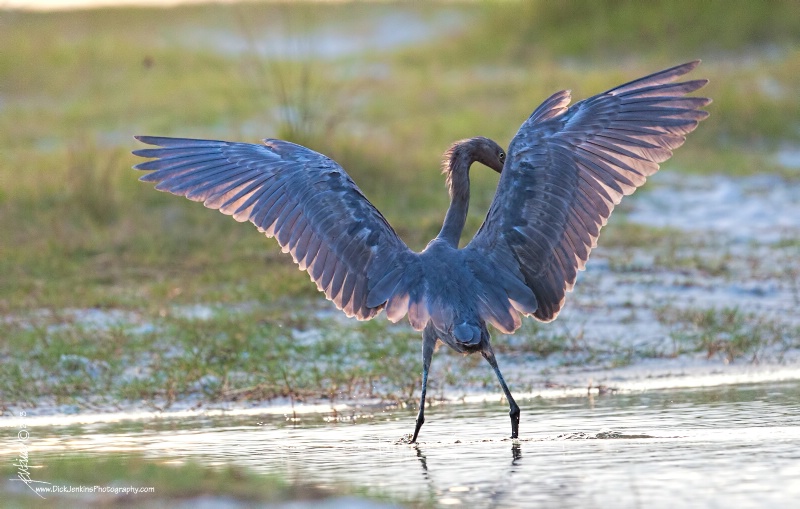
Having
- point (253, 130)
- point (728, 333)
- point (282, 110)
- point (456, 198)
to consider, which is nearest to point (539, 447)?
point (456, 198)

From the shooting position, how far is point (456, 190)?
707 cm

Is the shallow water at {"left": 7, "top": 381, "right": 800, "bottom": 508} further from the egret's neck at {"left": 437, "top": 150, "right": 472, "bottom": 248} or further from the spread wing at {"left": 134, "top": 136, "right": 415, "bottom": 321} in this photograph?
the egret's neck at {"left": 437, "top": 150, "right": 472, "bottom": 248}

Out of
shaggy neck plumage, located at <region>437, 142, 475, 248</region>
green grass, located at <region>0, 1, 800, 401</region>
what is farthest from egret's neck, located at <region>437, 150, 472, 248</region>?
green grass, located at <region>0, 1, 800, 401</region>

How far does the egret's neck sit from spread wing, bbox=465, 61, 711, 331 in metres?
0.33

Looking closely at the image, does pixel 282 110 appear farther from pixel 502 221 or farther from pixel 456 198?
pixel 502 221

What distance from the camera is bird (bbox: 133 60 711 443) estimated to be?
643 cm

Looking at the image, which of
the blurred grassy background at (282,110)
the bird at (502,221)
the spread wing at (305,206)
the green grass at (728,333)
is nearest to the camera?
the bird at (502,221)

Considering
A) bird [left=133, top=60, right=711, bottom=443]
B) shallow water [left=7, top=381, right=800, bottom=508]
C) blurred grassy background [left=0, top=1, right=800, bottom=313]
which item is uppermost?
blurred grassy background [left=0, top=1, right=800, bottom=313]

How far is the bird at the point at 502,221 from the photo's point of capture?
Answer: 21.1 ft

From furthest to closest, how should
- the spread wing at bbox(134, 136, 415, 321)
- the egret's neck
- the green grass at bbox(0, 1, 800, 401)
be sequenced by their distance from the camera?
the green grass at bbox(0, 1, 800, 401) < the egret's neck < the spread wing at bbox(134, 136, 415, 321)

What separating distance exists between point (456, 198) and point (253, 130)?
9.12m

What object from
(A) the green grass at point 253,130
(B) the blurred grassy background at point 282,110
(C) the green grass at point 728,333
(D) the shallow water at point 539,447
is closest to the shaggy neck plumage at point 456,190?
(D) the shallow water at point 539,447

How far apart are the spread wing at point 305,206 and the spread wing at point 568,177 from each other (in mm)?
512

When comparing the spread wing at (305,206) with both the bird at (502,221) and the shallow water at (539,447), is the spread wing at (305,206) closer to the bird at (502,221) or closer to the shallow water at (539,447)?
the bird at (502,221)
